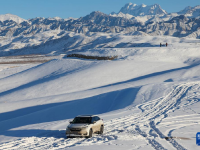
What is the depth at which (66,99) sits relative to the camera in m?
29.0

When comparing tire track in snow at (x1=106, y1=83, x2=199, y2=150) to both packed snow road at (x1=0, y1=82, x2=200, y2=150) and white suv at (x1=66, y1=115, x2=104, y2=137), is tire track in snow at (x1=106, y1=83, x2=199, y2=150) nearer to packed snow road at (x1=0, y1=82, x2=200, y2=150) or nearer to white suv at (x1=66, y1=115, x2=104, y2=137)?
packed snow road at (x1=0, y1=82, x2=200, y2=150)

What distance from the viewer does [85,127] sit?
13906 mm

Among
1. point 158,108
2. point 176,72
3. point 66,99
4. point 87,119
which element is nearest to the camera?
point 87,119

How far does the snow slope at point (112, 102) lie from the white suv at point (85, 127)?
30cm

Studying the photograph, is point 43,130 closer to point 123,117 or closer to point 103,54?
point 123,117

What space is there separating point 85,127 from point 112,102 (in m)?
12.0

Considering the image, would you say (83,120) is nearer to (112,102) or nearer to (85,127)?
(85,127)

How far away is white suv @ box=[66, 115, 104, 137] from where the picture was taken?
13.8 metres

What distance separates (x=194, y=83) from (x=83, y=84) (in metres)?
13.4

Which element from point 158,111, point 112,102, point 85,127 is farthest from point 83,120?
point 112,102

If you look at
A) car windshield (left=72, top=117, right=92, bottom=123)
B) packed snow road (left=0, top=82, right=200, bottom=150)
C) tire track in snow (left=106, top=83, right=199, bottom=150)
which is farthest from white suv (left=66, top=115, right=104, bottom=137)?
tire track in snow (left=106, top=83, right=199, bottom=150)

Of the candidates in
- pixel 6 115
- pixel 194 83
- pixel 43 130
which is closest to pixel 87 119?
pixel 43 130

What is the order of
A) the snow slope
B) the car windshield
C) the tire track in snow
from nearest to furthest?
the snow slope → the tire track in snow → the car windshield

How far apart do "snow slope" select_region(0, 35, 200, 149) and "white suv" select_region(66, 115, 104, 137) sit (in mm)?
301
